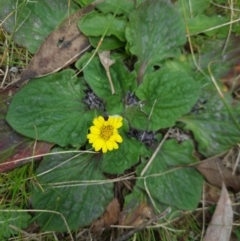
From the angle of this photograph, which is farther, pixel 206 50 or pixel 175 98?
pixel 206 50

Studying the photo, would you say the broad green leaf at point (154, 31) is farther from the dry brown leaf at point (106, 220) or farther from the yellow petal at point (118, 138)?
the dry brown leaf at point (106, 220)

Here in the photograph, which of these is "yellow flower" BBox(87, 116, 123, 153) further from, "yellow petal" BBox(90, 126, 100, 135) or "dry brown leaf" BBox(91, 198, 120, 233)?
"dry brown leaf" BBox(91, 198, 120, 233)

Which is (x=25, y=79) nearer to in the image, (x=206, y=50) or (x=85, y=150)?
(x=85, y=150)

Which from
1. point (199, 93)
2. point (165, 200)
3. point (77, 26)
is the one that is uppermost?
point (77, 26)

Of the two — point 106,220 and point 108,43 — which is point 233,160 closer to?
point 106,220

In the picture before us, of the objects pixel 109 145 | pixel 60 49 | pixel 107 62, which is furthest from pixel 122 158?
pixel 60 49

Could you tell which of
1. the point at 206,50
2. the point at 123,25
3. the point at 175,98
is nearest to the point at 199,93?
the point at 175,98

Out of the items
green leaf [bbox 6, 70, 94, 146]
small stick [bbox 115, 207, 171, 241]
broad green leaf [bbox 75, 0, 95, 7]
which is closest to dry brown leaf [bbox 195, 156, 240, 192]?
small stick [bbox 115, 207, 171, 241]

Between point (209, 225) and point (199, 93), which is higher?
point (199, 93)

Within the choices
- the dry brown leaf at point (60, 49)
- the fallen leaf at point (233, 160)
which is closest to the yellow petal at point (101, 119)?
the dry brown leaf at point (60, 49)
